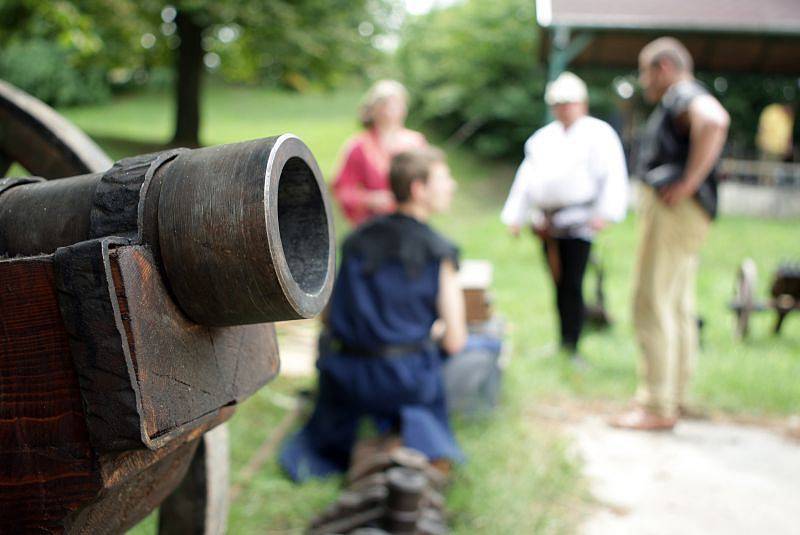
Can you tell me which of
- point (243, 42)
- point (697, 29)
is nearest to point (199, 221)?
point (697, 29)

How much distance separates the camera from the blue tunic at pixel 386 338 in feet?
10.5

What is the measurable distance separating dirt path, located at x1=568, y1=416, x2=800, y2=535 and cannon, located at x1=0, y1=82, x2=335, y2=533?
247 cm

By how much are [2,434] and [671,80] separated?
12.9 feet

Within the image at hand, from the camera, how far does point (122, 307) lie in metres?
0.84

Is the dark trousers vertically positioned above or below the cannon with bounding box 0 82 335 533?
below

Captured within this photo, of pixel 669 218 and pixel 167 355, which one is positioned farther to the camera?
pixel 669 218

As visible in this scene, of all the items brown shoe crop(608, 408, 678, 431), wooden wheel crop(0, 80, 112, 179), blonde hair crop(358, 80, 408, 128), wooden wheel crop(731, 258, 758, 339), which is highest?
blonde hair crop(358, 80, 408, 128)

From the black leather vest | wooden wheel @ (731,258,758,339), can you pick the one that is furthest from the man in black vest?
wooden wheel @ (731,258,758,339)

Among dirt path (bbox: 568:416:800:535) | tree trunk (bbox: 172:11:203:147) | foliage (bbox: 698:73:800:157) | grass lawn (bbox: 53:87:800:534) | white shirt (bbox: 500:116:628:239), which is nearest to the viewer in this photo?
grass lawn (bbox: 53:87:800:534)

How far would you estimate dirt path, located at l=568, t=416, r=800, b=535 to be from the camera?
3.14 metres

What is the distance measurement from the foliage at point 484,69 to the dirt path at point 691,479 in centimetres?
1640

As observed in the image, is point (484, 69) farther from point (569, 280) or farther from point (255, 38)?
point (569, 280)

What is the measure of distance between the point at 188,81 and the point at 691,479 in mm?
13238

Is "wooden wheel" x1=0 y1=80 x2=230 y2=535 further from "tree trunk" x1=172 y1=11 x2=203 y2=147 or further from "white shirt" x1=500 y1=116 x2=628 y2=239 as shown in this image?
"tree trunk" x1=172 y1=11 x2=203 y2=147
